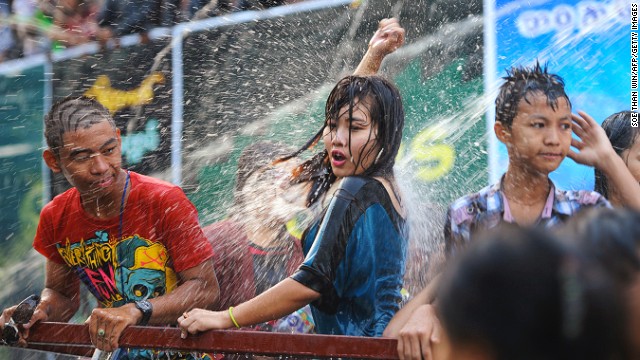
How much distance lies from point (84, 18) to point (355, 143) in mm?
2689

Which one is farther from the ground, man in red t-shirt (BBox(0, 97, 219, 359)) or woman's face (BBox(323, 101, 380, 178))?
woman's face (BBox(323, 101, 380, 178))

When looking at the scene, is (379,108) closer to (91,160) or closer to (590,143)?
(590,143)

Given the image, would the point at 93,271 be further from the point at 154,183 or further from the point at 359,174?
the point at 359,174

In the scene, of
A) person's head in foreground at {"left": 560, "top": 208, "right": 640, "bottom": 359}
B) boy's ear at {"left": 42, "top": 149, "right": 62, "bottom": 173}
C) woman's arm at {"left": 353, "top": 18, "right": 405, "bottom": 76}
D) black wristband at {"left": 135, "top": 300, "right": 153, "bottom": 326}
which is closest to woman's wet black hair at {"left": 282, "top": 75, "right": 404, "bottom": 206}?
woman's arm at {"left": 353, "top": 18, "right": 405, "bottom": 76}

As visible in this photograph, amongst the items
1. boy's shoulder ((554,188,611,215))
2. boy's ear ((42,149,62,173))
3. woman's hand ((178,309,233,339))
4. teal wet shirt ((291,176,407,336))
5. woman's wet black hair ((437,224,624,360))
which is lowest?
woman's hand ((178,309,233,339))

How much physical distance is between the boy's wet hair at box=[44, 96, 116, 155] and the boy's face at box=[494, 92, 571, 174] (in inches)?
61.9

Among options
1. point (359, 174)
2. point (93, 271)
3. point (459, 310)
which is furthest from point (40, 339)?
point (459, 310)

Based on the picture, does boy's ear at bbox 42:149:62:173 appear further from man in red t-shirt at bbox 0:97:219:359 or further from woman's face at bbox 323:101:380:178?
woman's face at bbox 323:101:380:178

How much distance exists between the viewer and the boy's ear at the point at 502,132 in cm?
293

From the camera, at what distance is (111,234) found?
317cm

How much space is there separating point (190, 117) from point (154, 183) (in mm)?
1323

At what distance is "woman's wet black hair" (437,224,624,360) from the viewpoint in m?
0.93

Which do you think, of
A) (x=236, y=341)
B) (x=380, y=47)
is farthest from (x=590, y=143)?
(x=236, y=341)

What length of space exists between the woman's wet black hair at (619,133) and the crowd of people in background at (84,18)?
5.96 ft
